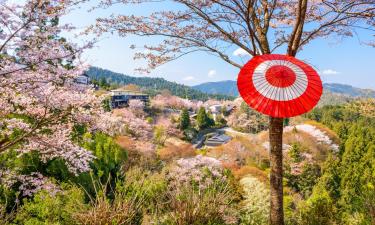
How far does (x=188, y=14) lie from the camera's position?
14.0 ft

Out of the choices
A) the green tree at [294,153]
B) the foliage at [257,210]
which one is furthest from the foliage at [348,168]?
the foliage at [257,210]

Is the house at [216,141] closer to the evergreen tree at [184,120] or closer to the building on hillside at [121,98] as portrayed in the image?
the evergreen tree at [184,120]

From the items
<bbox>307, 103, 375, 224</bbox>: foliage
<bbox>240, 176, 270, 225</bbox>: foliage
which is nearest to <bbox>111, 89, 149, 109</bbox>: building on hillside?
<bbox>307, 103, 375, 224</bbox>: foliage

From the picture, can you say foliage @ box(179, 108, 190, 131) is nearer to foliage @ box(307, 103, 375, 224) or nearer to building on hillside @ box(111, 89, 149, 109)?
building on hillside @ box(111, 89, 149, 109)

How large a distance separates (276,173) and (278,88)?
50.8 inches

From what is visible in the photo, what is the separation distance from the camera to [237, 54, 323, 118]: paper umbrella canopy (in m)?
2.77

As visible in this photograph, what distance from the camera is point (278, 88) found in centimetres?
288

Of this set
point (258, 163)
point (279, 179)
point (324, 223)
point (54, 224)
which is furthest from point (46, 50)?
point (258, 163)

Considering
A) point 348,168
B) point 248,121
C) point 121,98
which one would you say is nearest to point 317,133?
point 348,168

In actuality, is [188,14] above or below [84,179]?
above

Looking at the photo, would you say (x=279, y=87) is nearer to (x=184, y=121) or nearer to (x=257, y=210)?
(x=257, y=210)

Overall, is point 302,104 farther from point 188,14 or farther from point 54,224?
point 54,224

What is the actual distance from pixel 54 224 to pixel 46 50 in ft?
5.87

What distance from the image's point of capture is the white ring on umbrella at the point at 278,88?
283 cm
